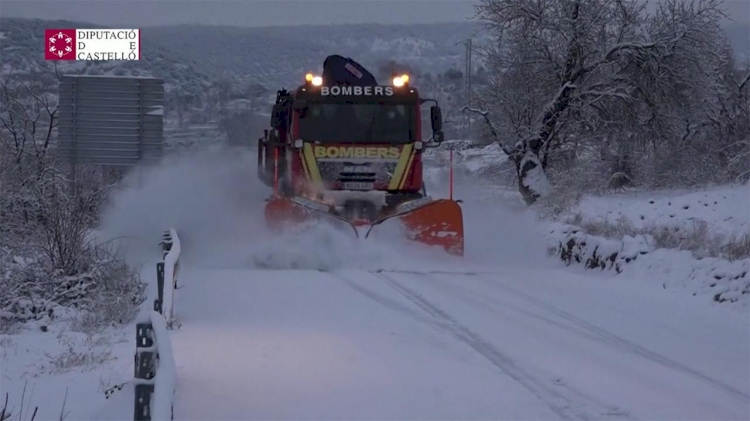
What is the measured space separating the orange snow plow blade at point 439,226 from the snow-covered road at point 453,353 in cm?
228

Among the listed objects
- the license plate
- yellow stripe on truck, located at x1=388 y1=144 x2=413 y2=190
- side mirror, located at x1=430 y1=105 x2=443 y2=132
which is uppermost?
side mirror, located at x1=430 y1=105 x2=443 y2=132

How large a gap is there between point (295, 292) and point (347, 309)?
1405 millimetres

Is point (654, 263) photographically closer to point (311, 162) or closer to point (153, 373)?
point (311, 162)

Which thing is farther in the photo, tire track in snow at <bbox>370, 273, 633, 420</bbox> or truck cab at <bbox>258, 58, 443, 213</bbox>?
truck cab at <bbox>258, 58, 443, 213</bbox>

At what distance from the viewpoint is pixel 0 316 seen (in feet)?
33.2

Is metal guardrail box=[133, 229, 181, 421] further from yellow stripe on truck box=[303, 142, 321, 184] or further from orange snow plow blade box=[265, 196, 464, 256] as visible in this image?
yellow stripe on truck box=[303, 142, 321, 184]

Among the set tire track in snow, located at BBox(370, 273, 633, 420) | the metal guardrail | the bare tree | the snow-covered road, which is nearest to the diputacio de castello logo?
the bare tree

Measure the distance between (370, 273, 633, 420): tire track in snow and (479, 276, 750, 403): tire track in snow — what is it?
3.42 feet

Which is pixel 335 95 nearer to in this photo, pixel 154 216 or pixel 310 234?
pixel 310 234

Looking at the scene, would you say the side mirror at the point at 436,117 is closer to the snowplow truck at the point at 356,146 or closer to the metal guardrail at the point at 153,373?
the snowplow truck at the point at 356,146

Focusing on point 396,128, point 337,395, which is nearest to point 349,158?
point 396,128

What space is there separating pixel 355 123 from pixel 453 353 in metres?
7.99

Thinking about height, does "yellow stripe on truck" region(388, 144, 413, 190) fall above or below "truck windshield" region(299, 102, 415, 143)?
below

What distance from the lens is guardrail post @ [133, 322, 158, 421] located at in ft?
13.9
